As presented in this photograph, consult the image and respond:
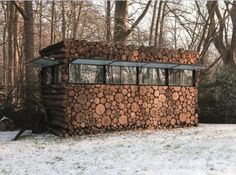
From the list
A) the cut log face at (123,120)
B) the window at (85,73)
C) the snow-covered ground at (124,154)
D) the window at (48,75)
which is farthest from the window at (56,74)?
the cut log face at (123,120)

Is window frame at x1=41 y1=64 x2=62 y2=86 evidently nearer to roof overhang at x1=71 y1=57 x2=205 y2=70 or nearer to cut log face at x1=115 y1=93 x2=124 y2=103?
roof overhang at x1=71 y1=57 x2=205 y2=70

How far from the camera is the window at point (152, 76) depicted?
13.4 m

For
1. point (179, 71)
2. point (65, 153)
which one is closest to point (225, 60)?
point (179, 71)

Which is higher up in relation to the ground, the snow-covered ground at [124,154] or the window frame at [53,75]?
the window frame at [53,75]

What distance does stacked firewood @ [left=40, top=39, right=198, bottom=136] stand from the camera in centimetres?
1196

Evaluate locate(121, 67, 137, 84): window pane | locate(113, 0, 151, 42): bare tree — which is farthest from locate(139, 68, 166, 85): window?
locate(113, 0, 151, 42): bare tree

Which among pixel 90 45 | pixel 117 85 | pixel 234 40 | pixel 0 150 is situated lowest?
pixel 0 150

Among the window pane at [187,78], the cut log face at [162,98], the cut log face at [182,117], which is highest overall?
the window pane at [187,78]

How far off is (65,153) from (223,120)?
32.6ft

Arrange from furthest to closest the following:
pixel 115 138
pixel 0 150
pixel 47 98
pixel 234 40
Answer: pixel 234 40
pixel 47 98
pixel 115 138
pixel 0 150

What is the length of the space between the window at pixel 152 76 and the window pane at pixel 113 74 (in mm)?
900

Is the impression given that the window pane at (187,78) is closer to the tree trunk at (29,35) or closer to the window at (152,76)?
the window at (152,76)

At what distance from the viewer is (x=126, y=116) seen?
12938 mm

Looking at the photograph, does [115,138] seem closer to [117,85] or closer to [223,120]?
[117,85]
